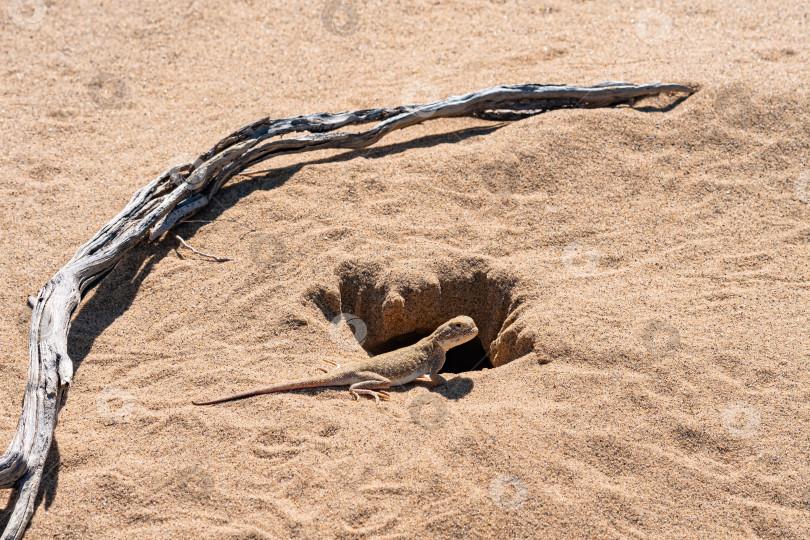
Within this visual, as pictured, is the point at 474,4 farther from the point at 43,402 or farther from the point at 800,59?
the point at 43,402

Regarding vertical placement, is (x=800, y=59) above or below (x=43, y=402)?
above

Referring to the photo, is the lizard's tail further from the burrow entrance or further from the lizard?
the burrow entrance

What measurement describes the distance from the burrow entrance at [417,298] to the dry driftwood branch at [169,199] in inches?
58.4

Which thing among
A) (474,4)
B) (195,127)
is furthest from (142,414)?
(474,4)

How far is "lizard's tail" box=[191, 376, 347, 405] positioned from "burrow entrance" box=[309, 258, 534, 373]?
0.71 m

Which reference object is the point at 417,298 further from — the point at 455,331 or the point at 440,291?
the point at 455,331

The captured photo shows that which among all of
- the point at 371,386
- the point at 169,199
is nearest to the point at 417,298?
the point at 371,386

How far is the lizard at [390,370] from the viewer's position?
4377 millimetres

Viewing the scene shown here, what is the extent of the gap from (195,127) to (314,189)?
2023 mm

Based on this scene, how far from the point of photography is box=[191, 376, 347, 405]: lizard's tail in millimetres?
Result: 4259

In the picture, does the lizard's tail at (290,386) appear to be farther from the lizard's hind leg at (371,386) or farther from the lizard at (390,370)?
the lizard's hind leg at (371,386)

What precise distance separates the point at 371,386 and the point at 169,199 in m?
2.30

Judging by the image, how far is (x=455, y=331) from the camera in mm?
4770

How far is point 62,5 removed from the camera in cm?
924
